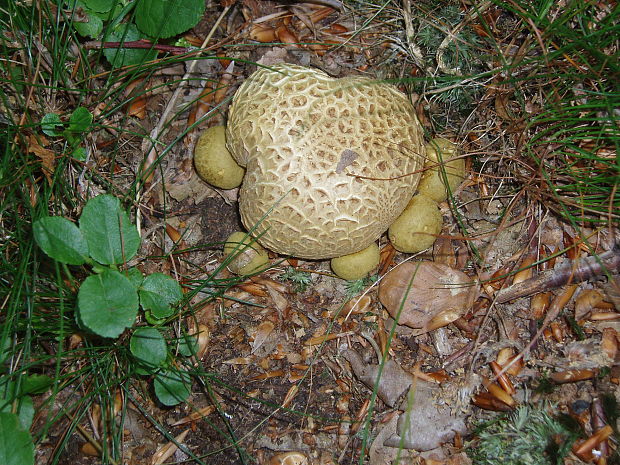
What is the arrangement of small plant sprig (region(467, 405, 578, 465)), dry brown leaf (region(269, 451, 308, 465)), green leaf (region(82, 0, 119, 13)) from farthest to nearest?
green leaf (region(82, 0, 119, 13))
dry brown leaf (region(269, 451, 308, 465))
small plant sprig (region(467, 405, 578, 465))

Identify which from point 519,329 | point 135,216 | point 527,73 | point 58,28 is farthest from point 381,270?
point 58,28

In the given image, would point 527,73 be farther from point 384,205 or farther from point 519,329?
point 519,329

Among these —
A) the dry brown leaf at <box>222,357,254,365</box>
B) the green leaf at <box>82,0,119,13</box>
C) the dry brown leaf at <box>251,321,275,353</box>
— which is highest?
the green leaf at <box>82,0,119,13</box>

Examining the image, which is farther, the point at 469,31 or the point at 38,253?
the point at 469,31

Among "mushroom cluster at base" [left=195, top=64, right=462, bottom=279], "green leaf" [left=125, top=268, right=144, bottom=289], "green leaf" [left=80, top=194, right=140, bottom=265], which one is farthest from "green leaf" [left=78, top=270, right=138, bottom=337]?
"mushroom cluster at base" [left=195, top=64, right=462, bottom=279]

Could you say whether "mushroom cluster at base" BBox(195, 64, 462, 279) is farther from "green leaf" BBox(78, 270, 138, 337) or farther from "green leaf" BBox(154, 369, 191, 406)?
"green leaf" BBox(154, 369, 191, 406)

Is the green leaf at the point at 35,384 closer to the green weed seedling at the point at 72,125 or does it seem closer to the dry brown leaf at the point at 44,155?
the dry brown leaf at the point at 44,155

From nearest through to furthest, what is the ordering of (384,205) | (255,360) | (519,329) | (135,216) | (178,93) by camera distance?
(384,205), (519,329), (255,360), (135,216), (178,93)

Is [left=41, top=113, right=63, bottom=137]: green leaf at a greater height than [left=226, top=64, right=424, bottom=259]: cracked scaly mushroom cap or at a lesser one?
lesser
